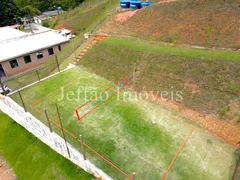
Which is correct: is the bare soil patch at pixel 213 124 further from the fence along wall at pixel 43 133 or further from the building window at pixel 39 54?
the building window at pixel 39 54

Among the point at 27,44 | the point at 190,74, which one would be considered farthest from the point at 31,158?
the point at 27,44

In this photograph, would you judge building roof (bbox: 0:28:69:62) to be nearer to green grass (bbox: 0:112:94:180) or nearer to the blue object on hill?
the blue object on hill

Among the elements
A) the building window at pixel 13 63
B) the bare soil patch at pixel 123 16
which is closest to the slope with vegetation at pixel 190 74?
the bare soil patch at pixel 123 16

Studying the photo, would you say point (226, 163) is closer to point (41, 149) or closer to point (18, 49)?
point (41, 149)

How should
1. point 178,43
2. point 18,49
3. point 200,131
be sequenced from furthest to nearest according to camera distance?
point 18,49 < point 178,43 < point 200,131

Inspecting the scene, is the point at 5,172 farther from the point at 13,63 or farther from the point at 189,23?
the point at 189,23

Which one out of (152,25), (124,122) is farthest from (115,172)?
(152,25)
